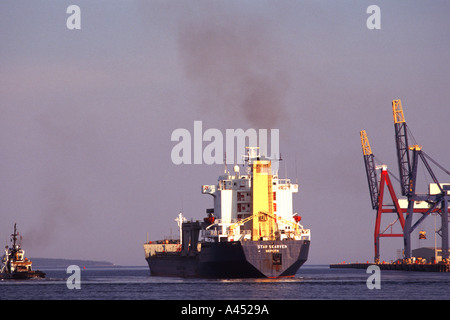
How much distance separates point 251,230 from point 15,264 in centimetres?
2936

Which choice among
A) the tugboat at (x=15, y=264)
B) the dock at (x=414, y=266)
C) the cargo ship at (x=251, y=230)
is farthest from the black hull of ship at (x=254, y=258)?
the dock at (x=414, y=266)

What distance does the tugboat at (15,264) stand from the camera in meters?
104

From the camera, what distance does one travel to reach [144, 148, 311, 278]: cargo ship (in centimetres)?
9431

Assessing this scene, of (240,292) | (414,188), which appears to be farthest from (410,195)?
(240,292)

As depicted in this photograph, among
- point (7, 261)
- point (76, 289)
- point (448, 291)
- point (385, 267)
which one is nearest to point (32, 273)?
point (7, 261)

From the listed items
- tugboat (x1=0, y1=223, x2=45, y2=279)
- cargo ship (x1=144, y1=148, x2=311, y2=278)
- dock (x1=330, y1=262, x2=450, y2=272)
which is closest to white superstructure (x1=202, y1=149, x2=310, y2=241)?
cargo ship (x1=144, y1=148, x2=311, y2=278)

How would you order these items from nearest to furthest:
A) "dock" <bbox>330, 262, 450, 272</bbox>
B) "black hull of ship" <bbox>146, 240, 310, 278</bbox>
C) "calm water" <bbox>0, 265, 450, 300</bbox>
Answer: "calm water" <bbox>0, 265, 450, 300</bbox> → "black hull of ship" <bbox>146, 240, 310, 278</bbox> → "dock" <bbox>330, 262, 450, 272</bbox>

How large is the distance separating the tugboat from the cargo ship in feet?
66.1

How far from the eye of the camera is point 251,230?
9950 cm

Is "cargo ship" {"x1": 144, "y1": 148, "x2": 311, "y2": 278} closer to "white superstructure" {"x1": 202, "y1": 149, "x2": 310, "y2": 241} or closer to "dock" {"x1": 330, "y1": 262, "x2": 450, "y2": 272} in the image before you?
"white superstructure" {"x1": 202, "y1": 149, "x2": 310, "y2": 241}

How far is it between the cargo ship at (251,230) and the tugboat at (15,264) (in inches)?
793

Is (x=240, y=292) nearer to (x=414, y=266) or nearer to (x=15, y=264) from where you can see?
(x=15, y=264)
